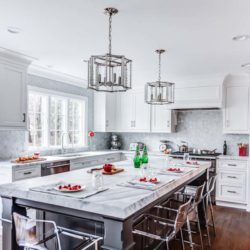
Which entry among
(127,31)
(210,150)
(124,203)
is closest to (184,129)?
(210,150)

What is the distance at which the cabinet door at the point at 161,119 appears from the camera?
227 inches

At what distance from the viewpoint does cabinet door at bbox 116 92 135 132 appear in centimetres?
620

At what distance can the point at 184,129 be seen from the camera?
19.5ft

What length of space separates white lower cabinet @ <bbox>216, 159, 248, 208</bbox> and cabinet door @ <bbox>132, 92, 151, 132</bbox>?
5.90 ft

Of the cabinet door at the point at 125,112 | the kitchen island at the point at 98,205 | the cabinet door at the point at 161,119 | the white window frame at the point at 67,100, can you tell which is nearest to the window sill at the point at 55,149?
the white window frame at the point at 67,100

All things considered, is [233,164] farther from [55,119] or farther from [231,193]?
[55,119]

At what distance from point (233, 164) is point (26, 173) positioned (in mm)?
3606

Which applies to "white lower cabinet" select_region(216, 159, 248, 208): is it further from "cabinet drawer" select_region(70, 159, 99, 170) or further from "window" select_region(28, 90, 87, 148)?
"window" select_region(28, 90, 87, 148)

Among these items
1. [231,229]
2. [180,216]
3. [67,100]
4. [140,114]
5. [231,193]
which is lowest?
[231,229]

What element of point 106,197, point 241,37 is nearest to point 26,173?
point 106,197

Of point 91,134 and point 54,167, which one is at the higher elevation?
point 91,134

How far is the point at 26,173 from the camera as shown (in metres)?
3.65

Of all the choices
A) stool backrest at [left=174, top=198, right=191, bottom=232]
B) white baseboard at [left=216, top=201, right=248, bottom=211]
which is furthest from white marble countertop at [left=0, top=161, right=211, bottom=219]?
white baseboard at [left=216, top=201, right=248, bottom=211]

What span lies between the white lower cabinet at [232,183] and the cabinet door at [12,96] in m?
3.63
